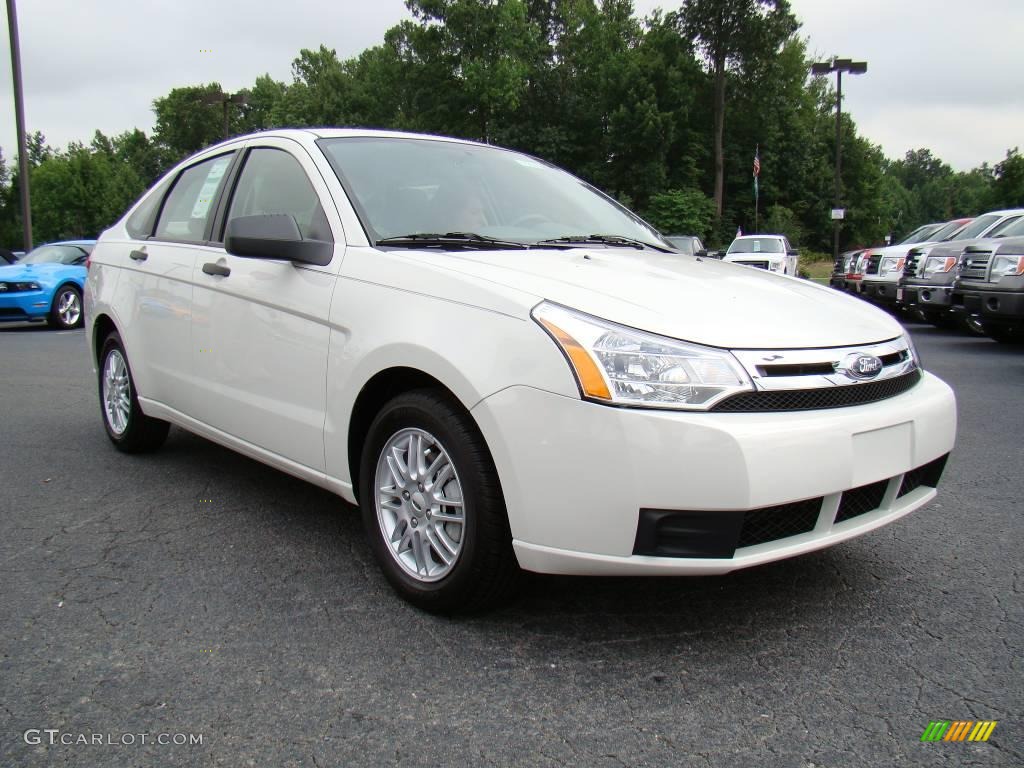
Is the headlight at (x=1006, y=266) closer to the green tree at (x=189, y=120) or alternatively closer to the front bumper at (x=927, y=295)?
the front bumper at (x=927, y=295)

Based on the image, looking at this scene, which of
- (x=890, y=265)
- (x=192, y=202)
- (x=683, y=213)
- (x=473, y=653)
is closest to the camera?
(x=473, y=653)

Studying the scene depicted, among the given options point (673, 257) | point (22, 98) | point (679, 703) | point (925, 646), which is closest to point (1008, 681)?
point (925, 646)

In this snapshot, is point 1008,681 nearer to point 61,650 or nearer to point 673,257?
point 673,257

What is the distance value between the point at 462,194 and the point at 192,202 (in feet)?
5.12

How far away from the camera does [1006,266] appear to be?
9641 millimetres

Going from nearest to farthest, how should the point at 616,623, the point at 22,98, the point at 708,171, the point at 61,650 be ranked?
the point at 61,650 → the point at 616,623 → the point at 22,98 → the point at 708,171

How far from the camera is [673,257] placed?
364 centimetres

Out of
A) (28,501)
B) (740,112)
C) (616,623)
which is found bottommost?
(28,501)

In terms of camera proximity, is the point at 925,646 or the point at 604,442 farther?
the point at 925,646

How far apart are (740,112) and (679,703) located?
5272cm

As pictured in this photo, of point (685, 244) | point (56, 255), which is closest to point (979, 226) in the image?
point (685, 244)

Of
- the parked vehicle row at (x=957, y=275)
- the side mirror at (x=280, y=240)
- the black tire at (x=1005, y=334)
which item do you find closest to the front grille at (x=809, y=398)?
the side mirror at (x=280, y=240)

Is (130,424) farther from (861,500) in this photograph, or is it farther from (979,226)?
(979,226)

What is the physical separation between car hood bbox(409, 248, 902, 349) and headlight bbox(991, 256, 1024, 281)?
7.54m
